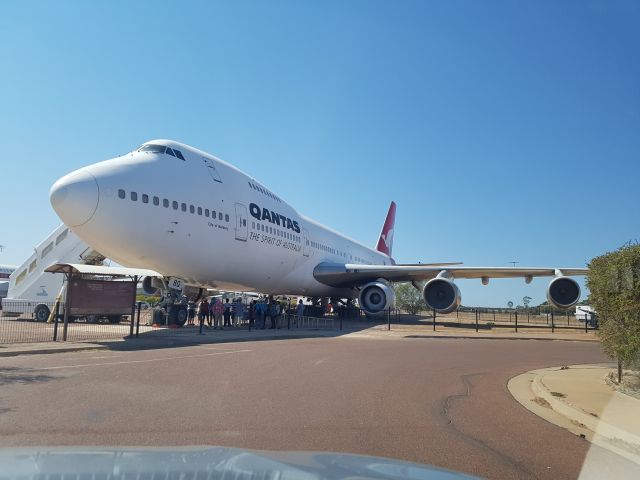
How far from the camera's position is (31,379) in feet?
27.3

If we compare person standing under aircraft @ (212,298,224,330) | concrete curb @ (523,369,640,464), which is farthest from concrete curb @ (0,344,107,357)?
concrete curb @ (523,369,640,464)

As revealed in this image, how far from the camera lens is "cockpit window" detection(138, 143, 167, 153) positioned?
1638 cm

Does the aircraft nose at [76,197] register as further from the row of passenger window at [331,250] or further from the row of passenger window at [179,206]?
the row of passenger window at [331,250]

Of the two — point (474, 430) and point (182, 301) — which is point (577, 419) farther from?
point (182, 301)

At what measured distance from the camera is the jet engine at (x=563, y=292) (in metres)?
22.2

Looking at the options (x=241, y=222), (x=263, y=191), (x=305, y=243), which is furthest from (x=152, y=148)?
(x=305, y=243)

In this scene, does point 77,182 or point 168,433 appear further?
point 77,182

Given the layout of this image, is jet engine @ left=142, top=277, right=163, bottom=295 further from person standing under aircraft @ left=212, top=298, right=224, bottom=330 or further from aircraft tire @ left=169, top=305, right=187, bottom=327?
person standing under aircraft @ left=212, top=298, right=224, bottom=330

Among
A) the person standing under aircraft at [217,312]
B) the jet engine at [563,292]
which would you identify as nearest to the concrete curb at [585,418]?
the jet engine at [563,292]

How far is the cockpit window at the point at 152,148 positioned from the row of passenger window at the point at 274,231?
4499 millimetres

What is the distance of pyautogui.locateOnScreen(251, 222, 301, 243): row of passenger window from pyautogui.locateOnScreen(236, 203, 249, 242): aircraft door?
52cm

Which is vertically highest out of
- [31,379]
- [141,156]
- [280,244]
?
[141,156]

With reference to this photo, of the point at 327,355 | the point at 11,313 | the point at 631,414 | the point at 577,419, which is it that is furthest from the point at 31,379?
the point at 11,313

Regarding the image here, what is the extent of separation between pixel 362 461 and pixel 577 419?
14.4 ft
